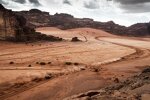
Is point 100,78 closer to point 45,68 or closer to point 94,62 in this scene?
point 45,68

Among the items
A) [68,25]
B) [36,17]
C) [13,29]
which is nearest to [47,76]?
[13,29]

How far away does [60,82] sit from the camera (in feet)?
55.8

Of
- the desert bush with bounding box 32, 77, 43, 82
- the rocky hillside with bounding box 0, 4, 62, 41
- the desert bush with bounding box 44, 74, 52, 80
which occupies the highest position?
the rocky hillside with bounding box 0, 4, 62, 41

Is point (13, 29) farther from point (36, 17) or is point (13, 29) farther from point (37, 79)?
point (36, 17)

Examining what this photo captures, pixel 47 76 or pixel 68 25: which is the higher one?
pixel 68 25

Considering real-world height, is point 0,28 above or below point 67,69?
above

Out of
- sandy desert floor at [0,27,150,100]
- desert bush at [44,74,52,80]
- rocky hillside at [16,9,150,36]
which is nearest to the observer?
sandy desert floor at [0,27,150,100]

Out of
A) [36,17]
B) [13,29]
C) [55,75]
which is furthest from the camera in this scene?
[36,17]

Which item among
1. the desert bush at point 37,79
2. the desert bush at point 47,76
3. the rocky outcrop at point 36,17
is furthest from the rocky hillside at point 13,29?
the rocky outcrop at point 36,17

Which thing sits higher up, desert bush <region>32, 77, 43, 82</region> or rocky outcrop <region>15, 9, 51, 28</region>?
rocky outcrop <region>15, 9, 51, 28</region>

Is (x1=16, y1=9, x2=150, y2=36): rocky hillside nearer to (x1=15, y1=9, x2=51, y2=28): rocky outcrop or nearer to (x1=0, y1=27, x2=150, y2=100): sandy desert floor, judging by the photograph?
(x1=15, y1=9, x2=51, y2=28): rocky outcrop

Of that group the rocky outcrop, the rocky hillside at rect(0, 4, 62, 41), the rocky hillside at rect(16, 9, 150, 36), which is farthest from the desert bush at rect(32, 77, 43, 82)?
the rocky outcrop

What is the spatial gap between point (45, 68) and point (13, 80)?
4045 millimetres

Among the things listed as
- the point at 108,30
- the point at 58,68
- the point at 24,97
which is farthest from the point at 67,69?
the point at 108,30
